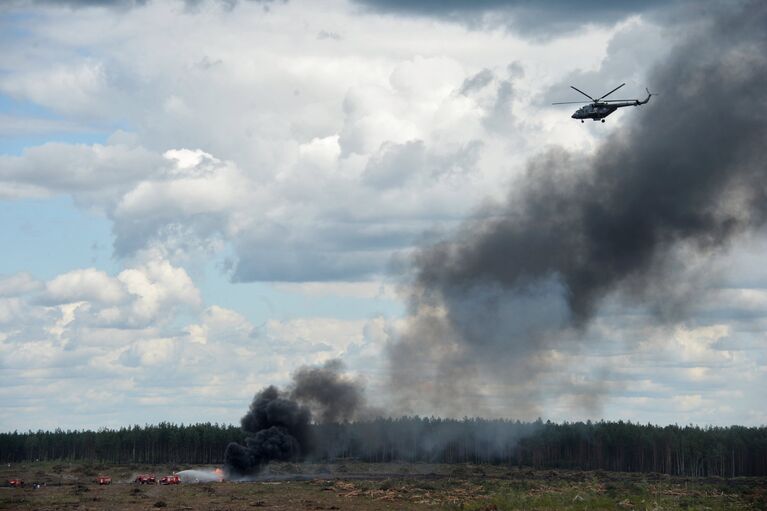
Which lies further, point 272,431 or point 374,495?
point 272,431

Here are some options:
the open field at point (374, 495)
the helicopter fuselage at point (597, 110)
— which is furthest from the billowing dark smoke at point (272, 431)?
the helicopter fuselage at point (597, 110)

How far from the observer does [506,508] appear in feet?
304

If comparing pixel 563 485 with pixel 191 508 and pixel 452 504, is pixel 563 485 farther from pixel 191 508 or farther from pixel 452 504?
pixel 191 508

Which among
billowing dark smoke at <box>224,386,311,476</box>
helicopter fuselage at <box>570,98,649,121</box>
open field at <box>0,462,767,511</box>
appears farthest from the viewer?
billowing dark smoke at <box>224,386,311,476</box>

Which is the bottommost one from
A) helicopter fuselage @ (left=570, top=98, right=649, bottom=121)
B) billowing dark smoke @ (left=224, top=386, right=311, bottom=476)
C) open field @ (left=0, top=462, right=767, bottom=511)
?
open field @ (left=0, top=462, right=767, bottom=511)

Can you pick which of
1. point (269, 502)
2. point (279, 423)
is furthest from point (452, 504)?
point (279, 423)

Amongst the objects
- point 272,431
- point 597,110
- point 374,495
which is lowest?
point 374,495

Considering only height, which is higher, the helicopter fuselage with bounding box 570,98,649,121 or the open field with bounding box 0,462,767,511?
the helicopter fuselage with bounding box 570,98,649,121

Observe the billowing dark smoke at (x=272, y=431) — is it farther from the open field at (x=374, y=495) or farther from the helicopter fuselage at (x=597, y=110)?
the helicopter fuselage at (x=597, y=110)

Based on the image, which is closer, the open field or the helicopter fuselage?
the open field

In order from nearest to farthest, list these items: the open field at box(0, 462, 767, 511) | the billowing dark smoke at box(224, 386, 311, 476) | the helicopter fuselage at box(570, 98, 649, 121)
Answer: the open field at box(0, 462, 767, 511), the helicopter fuselage at box(570, 98, 649, 121), the billowing dark smoke at box(224, 386, 311, 476)

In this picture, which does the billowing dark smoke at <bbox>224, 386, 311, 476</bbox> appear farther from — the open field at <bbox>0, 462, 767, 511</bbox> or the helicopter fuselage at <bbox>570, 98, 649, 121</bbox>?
the helicopter fuselage at <bbox>570, 98, 649, 121</bbox>

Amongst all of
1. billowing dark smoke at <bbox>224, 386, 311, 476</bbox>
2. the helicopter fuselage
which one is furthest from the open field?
the helicopter fuselage

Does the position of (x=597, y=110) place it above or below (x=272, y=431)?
above
